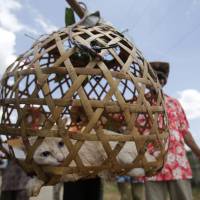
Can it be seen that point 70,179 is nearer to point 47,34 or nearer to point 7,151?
point 7,151

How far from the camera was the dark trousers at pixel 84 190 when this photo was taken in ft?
3.14

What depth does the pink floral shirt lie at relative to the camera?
179 cm

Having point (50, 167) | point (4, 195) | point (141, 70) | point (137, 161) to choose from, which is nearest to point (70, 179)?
point (50, 167)

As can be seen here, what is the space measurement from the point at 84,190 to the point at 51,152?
0.17m

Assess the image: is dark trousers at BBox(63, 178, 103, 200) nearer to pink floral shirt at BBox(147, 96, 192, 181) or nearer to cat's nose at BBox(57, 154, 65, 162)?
cat's nose at BBox(57, 154, 65, 162)

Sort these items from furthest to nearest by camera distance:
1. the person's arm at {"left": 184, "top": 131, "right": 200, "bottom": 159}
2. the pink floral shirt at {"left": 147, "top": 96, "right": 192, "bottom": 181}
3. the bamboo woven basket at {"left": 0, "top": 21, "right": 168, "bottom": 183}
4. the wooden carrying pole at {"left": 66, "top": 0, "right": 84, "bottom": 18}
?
the person's arm at {"left": 184, "top": 131, "right": 200, "bottom": 159} → the pink floral shirt at {"left": 147, "top": 96, "right": 192, "bottom": 181} → the wooden carrying pole at {"left": 66, "top": 0, "right": 84, "bottom": 18} → the bamboo woven basket at {"left": 0, "top": 21, "right": 168, "bottom": 183}

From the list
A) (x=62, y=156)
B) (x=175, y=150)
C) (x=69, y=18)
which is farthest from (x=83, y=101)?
(x=175, y=150)

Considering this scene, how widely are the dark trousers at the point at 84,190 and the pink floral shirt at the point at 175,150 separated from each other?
0.85m

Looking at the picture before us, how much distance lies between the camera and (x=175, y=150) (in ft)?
5.92

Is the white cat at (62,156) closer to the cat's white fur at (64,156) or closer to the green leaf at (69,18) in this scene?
the cat's white fur at (64,156)

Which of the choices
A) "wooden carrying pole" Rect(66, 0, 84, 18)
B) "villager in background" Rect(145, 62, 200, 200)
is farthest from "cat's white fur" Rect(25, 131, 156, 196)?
"villager in background" Rect(145, 62, 200, 200)

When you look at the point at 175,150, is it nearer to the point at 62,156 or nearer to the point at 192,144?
the point at 192,144

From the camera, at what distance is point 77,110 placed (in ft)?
3.90

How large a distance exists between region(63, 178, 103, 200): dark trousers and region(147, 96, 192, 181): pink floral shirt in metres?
0.85
